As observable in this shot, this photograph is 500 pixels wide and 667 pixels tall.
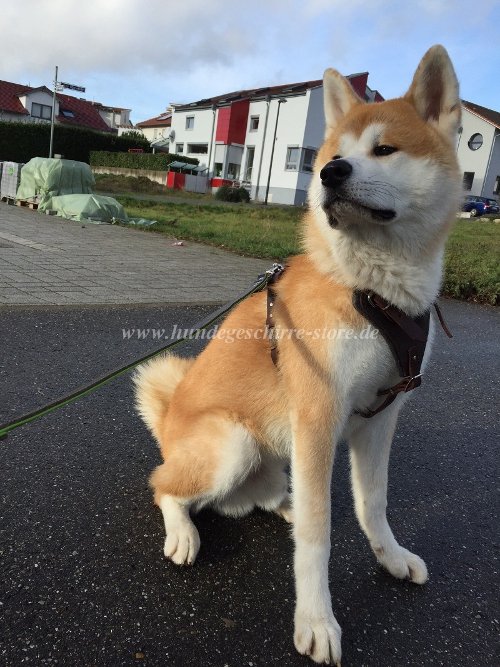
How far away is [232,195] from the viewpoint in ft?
107

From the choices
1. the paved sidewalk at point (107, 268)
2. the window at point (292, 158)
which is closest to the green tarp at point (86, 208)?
the paved sidewalk at point (107, 268)

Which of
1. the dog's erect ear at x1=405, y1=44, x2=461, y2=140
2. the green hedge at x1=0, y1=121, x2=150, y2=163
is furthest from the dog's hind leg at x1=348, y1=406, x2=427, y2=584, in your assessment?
the green hedge at x1=0, y1=121, x2=150, y2=163

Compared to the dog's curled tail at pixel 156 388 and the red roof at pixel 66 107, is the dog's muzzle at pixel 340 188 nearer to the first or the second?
the dog's curled tail at pixel 156 388

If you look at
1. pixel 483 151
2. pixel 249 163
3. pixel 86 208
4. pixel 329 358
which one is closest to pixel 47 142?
pixel 249 163

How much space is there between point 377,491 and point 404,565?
304mm

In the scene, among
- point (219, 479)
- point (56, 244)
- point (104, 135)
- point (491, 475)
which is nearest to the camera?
point (219, 479)

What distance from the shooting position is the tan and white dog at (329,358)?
1777 millimetres

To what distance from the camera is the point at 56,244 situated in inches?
365

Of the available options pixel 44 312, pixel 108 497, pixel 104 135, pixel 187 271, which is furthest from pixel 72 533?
pixel 104 135

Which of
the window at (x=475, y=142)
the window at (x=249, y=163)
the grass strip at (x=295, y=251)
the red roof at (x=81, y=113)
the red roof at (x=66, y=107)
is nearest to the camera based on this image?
the grass strip at (x=295, y=251)

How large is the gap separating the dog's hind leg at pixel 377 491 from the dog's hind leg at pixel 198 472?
0.44m

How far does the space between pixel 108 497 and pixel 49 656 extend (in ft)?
2.84

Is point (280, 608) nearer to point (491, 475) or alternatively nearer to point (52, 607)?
point (52, 607)

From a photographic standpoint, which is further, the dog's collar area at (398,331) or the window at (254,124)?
the window at (254,124)
